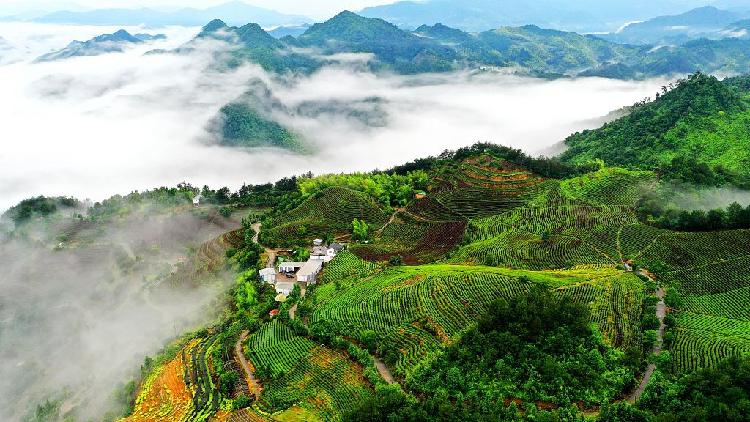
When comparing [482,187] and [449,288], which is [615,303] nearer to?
[449,288]

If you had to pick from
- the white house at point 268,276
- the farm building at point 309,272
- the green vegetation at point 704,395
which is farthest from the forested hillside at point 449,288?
the white house at point 268,276

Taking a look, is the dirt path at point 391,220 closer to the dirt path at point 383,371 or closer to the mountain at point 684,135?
the dirt path at point 383,371

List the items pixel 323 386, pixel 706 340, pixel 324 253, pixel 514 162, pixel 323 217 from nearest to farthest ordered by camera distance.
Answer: pixel 706 340
pixel 323 386
pixel 324 253
pixel 323 217
pixel 514 162

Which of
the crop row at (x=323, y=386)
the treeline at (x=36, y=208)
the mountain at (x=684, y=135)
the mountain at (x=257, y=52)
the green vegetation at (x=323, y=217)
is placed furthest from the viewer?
the mountain at (x=257, y=52)

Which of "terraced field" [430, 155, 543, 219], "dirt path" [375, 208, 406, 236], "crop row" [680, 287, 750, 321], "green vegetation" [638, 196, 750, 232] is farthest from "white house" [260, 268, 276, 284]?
"green vegetation" [638, 196, 750, 232]

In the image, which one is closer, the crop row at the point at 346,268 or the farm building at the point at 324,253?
the crop row at the point at 346,268

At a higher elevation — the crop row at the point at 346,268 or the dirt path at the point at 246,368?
the crop row at the point at 346,268

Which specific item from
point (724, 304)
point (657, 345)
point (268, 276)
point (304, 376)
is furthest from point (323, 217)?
point (724, 304)

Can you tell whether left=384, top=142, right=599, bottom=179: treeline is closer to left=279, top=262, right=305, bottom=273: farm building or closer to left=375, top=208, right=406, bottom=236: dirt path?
left=375, top=208, right=406, bottom=236: dirt path
